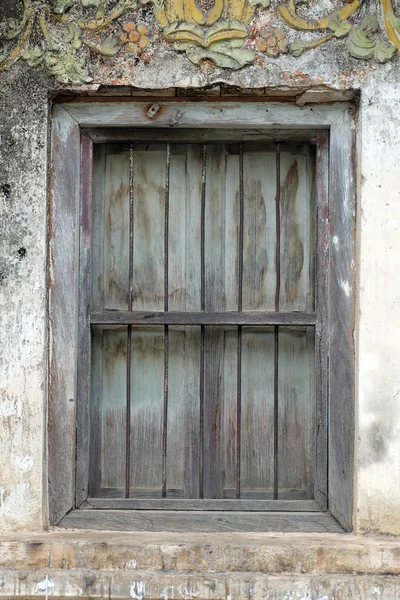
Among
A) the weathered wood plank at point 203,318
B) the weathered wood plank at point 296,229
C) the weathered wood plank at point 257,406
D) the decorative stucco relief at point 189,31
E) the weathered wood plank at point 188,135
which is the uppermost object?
the decorative stucco relief at point 189,31

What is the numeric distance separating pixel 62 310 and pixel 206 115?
2.82 ft

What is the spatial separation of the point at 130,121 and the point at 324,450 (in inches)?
53.5

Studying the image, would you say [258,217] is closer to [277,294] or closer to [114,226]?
[277,294]

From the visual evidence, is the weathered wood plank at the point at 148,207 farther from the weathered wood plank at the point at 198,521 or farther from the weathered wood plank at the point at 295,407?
the weathered wood plank at the point at 198,521

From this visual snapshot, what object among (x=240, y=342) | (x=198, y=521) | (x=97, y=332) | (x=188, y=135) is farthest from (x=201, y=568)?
(x=188, y=135)

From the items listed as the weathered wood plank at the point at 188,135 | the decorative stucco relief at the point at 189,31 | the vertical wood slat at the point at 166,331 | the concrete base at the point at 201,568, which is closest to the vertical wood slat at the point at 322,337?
the weathered wood plank at the point at 188,135

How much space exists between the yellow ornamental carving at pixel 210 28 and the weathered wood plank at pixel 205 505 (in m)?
1.54

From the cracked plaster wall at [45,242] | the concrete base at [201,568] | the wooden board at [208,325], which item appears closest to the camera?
the concrete base at [201,568]

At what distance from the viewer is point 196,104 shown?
12.0 feet

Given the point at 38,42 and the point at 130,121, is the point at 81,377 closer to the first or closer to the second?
the point at 130,121

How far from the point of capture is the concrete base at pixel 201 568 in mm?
3369

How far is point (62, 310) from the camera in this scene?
3.64m

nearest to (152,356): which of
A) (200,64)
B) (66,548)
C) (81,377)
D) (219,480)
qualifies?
(81,377)

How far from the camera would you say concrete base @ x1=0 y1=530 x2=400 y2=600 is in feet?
11.1
